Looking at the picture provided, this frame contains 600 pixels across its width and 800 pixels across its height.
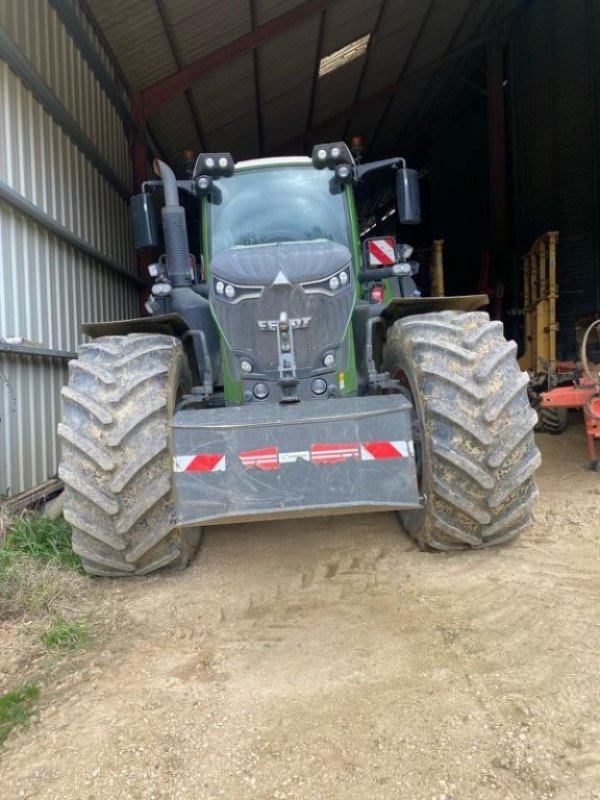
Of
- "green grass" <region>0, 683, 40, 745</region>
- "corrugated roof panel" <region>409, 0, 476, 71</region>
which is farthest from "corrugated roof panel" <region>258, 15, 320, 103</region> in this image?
"green grass" <region>0, 683, 40, 745</region>

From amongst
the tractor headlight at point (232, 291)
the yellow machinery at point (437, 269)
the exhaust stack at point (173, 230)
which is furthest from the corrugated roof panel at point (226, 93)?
the tractor headlight at point (232, 291)

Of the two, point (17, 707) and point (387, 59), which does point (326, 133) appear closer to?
point (387, 59)

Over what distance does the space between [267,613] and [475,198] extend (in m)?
15.2

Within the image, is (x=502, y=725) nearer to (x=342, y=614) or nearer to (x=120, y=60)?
(x=342, y=614)

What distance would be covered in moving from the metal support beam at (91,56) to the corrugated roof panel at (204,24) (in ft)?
3.30

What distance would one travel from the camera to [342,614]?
300 centimetres

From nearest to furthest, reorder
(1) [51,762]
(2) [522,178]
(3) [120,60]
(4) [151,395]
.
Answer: (1) [51,762], (4) [151,395], (3) [120,60], (2) [522,178]

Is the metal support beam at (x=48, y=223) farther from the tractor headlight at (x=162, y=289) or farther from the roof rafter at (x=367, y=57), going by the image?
the roof rafter at (x=367, y=57)

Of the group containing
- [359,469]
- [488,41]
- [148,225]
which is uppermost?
[488,41]

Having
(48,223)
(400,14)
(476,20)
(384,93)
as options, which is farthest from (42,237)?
(476,20)

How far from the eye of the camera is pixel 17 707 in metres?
2.34

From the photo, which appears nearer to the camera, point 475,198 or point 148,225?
point 148,225

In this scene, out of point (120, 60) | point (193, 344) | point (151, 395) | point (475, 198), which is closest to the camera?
point (151, 395)

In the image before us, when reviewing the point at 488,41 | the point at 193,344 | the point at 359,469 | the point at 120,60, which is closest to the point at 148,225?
the point at 193,344
